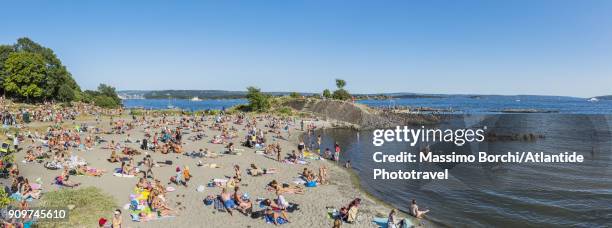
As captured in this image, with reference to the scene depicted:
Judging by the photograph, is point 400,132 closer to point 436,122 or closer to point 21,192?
point 436,122

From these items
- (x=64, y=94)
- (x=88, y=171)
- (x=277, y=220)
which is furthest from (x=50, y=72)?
(x=277, y=220)

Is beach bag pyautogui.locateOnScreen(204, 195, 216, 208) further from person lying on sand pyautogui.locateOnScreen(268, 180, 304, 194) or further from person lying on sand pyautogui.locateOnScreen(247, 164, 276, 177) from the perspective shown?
person lying on sand pyautogui.locateOnScreen(247, 164, 276, 177)

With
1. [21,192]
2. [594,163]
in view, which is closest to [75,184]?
[21,192]

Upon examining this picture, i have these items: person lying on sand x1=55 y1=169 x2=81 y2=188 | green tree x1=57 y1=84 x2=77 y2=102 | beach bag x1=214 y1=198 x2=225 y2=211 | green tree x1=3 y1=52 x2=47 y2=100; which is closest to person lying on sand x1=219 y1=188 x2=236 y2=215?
beach bag x1=214 y1=198 x2=225 y2=211

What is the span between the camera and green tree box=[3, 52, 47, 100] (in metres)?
65.2

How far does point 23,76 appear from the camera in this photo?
6519cm

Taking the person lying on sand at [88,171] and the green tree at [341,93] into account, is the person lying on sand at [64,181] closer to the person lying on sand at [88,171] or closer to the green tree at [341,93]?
the person lying on sand at [88,171]

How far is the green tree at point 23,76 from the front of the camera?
6519 centimetres

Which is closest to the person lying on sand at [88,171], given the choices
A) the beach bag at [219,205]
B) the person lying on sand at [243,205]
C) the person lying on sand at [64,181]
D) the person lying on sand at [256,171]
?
the person lying on sand at [64,181]

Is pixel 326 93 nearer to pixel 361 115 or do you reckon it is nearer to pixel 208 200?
pixel 361 115

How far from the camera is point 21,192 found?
58.2 feet

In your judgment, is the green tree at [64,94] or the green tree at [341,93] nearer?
the green tree at [64,94]

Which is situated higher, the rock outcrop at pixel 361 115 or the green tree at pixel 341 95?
the green tree at pixel 341 95

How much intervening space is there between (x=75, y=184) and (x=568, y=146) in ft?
158
